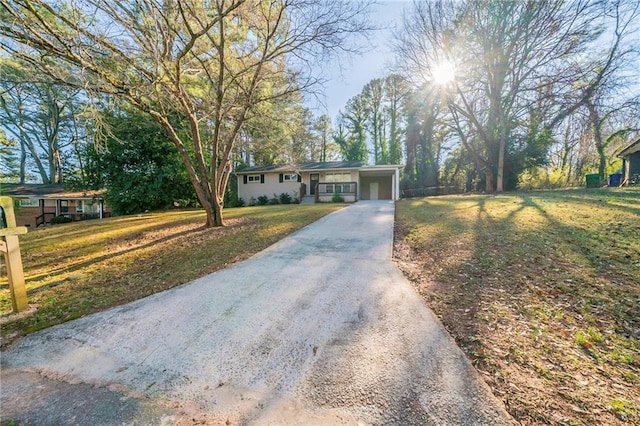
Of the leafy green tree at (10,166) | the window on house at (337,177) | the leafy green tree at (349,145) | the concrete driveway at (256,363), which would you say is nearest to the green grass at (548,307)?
the concrete driveway at (256,363)

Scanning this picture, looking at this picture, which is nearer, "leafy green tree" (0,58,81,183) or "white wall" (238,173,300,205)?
"white wall" (238,173,300,205)

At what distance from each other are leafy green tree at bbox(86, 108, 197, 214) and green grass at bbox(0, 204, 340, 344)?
9114 mm

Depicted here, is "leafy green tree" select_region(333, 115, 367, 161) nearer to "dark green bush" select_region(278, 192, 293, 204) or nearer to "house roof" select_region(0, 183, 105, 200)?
"dark green bush" select_region(278, 192, 293, 204)

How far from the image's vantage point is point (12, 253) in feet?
12.0

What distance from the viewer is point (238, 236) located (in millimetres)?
7715

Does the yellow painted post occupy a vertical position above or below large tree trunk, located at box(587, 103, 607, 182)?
below

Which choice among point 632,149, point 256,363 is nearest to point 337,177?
point 632,149

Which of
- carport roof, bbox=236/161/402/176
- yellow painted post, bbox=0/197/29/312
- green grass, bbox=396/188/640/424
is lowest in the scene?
green grass, bbox=396/188/640/424

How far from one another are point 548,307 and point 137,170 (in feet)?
71.1

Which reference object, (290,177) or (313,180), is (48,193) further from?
(313,180)

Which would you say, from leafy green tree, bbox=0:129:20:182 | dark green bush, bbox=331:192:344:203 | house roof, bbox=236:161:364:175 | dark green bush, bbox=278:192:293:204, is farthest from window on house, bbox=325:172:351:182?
leafy green tree, bbox=0:129:20:182

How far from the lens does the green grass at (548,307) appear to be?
198 centimetres

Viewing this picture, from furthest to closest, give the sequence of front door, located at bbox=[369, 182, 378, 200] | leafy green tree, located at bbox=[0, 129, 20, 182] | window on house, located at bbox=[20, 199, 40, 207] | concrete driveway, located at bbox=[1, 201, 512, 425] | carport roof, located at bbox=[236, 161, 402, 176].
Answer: leafy green tree, located at bbox=[0, 129, 20, 182]
front door, located at bbox=[369, 182, 378, 200]
window on house, located at bbox=[20, 199, 40, 207]
carport roof, located at bbox=[236, 161, 402, 176]
concrete driveway, located at bbox=[1, 201, 512, 425]

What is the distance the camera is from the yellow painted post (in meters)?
3.57
